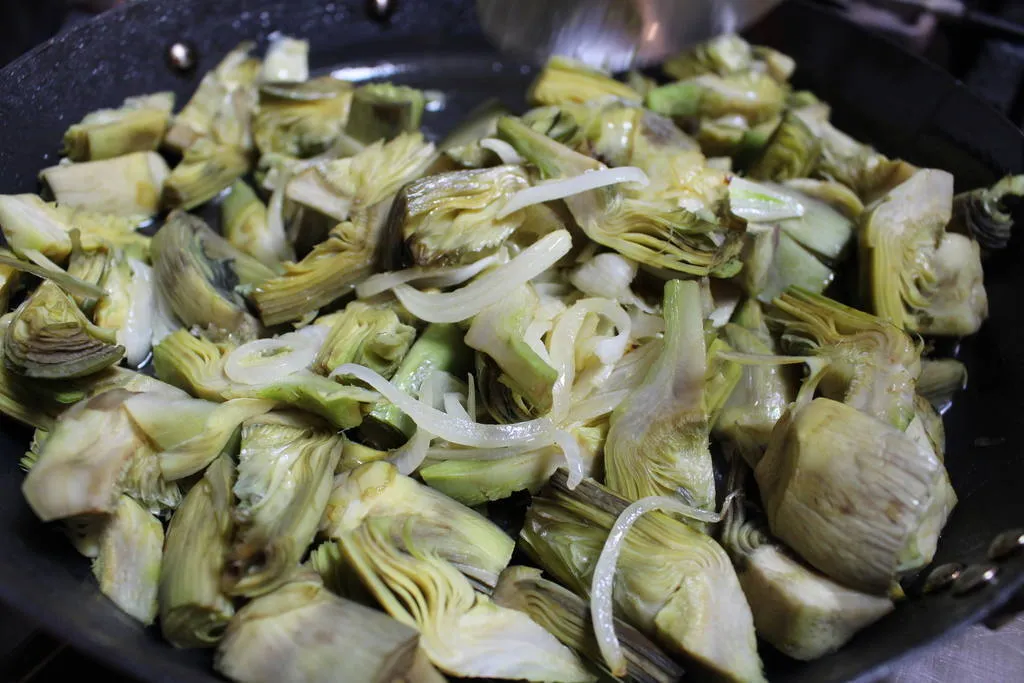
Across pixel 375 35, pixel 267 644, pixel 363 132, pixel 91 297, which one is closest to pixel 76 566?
pixel 267 644

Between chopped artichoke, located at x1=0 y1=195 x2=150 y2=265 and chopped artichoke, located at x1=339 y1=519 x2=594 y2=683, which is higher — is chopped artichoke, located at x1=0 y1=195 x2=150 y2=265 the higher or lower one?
the higher one

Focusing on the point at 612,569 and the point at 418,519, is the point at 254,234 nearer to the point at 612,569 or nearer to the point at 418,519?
the point at 418,519

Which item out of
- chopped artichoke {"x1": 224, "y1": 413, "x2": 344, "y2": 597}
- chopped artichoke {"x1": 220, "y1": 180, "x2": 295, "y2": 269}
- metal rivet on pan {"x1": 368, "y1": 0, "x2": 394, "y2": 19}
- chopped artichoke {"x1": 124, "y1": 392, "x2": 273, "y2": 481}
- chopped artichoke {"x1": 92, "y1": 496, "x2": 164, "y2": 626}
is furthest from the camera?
metal rivet on pan {"x1": 368, "y1": 0, "x2": 394, "y2": 19}

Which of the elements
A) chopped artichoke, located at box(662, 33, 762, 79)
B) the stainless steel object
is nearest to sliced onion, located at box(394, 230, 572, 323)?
the stainless steel object

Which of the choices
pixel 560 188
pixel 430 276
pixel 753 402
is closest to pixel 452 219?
pixel 430 276

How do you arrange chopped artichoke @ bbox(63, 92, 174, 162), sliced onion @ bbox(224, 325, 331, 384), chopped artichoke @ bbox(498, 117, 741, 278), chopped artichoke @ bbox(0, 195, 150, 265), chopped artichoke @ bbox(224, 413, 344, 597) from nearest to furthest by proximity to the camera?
1. chopped artichoke @ bbox(224, 413, 344, 597)
2. sliced onion @ bbox(224, 325, 331, 384)
3. chopped artichoke @ bbox(498, 117, 741, 278)
4. chopped artichoke @ bbox(0, 195, 150, 265)
5. chopped artichoke @ bbox(63, 92, 174, 162)

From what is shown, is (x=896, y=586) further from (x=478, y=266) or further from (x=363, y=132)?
(x=363, y=132)

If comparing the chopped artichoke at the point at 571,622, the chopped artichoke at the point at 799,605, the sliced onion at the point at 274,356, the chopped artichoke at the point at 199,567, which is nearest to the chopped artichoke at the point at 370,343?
the sliced onion at the point at 274,356

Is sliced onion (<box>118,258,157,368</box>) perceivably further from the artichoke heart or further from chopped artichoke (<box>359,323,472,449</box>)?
the artichoke heart
